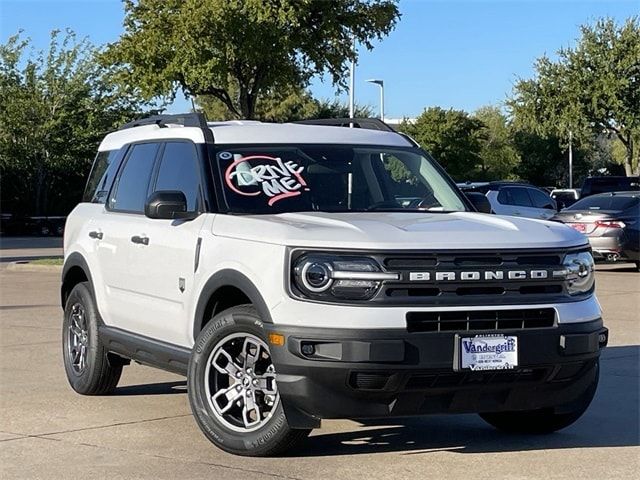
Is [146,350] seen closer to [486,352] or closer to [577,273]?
[486,352]

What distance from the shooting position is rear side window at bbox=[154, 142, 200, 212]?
7.46m

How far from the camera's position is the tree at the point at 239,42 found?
80.2ft

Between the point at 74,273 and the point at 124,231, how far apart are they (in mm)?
1249

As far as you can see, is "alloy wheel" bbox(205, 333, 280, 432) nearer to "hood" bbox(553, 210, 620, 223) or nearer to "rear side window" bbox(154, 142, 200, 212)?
"rear side window" bbox(154, 142, 200, 212)

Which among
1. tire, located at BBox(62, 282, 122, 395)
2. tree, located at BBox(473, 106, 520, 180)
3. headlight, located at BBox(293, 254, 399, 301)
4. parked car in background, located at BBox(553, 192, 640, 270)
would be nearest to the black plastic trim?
tire, located at BBox(62, 282, 122, 395)

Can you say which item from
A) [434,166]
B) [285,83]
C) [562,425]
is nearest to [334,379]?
[562,425]

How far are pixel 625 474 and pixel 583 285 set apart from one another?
1.08m

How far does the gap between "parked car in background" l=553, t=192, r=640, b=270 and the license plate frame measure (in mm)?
15725

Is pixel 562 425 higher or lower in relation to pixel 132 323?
lower

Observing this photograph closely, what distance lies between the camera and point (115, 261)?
820 centimetres

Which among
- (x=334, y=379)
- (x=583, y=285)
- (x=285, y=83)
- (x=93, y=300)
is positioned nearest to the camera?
(x=334, y=379)

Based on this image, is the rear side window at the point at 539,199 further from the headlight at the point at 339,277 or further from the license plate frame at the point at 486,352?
the headlight at the point at 339,277

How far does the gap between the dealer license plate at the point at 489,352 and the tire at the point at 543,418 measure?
36.3 inches

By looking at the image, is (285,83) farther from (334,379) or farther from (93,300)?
(334,379)
